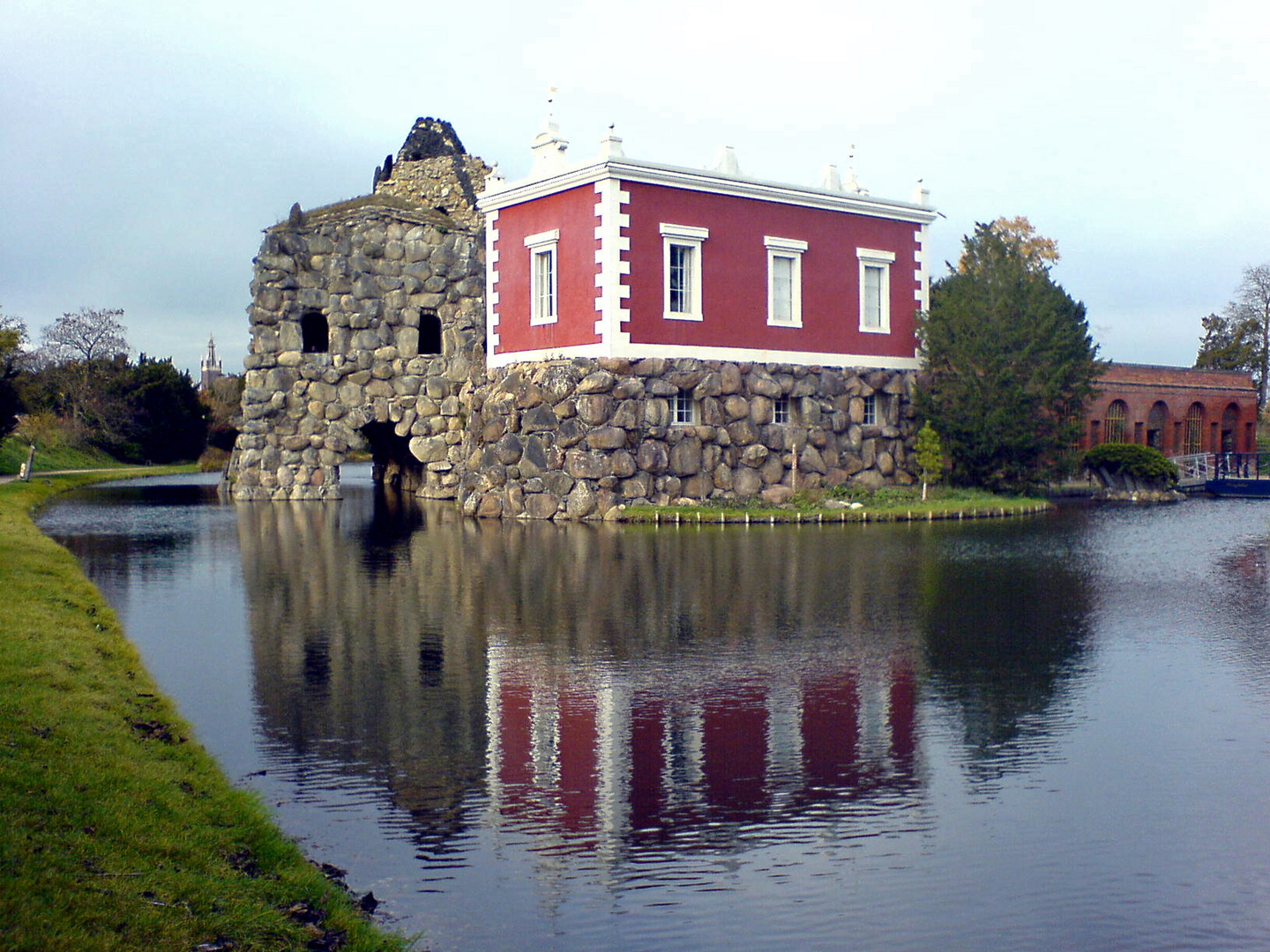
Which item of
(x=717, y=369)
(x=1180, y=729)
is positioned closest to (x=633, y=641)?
(x=1180, y=729)

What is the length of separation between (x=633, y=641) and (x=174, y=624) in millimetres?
5321

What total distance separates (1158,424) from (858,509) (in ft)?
97.2

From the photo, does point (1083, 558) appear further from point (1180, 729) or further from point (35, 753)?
point (35, 753)

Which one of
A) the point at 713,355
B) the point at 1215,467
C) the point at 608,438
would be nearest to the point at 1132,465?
the point at 1215,467

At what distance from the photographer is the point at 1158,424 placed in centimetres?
5366

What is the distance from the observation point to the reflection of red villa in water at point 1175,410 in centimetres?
5119

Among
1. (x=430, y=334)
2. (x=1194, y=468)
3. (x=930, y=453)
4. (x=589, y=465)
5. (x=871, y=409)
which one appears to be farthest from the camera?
(x=1194, y=468)

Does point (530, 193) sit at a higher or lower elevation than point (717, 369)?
higher

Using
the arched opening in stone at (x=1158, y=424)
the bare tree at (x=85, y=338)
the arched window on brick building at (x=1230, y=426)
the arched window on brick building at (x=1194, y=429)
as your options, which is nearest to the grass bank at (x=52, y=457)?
the bare tree at (x=85, y=338)

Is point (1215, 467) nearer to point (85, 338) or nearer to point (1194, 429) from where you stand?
point (1194, 429)

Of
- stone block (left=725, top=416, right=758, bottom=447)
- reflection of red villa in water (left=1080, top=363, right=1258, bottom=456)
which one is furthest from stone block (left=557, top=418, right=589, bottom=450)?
reflection of red villa in water (left=1080, top=363, right=1258, bottom=456)

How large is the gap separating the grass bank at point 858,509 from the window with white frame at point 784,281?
4.67 m

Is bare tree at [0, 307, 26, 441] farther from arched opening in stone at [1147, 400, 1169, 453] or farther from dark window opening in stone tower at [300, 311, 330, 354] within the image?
arched opening in stone at [1147, 400, 1169, 453]

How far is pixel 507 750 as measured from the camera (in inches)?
359
